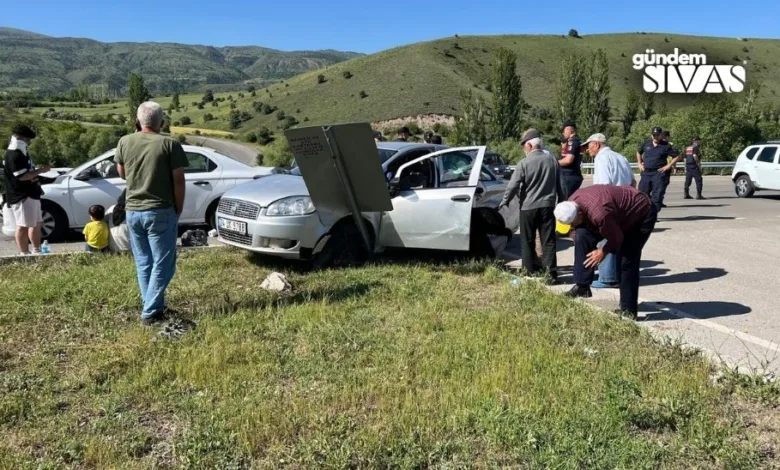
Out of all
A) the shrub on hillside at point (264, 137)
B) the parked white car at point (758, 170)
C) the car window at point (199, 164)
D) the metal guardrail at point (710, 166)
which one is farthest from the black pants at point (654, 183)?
the shrub on hillside at point (264, 137)

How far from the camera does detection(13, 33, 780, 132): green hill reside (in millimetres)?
79375

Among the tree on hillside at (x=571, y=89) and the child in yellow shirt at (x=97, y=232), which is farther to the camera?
the tree on hillside at (x=571, y=89)

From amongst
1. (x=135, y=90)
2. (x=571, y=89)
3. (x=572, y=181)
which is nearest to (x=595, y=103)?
(x=571, y=89)

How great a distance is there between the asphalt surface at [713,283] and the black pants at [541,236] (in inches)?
13.8

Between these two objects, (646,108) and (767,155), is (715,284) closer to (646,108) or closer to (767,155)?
(767,155)

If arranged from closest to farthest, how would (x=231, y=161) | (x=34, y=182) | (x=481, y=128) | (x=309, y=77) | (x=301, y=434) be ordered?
1. (x=301, y=434)
2. (x=34, y=182)
3. (x=231, y=161)
4. (x=481, y=128)
5. (x=309, y=77)

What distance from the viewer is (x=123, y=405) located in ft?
12.5

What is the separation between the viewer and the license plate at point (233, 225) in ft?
23.7

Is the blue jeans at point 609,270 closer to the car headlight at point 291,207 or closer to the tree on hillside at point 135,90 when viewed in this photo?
the car headlight at point 291,207

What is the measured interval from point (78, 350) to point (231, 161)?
564 cm

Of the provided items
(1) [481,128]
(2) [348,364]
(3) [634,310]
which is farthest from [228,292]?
(1) [481,128]

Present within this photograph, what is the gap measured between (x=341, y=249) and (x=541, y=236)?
2.34 meters

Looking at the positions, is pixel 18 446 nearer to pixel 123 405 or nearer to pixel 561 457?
pixel 123 405

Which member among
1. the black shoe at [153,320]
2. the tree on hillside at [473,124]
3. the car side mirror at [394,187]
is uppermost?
the tree on hillside at [473,124]
